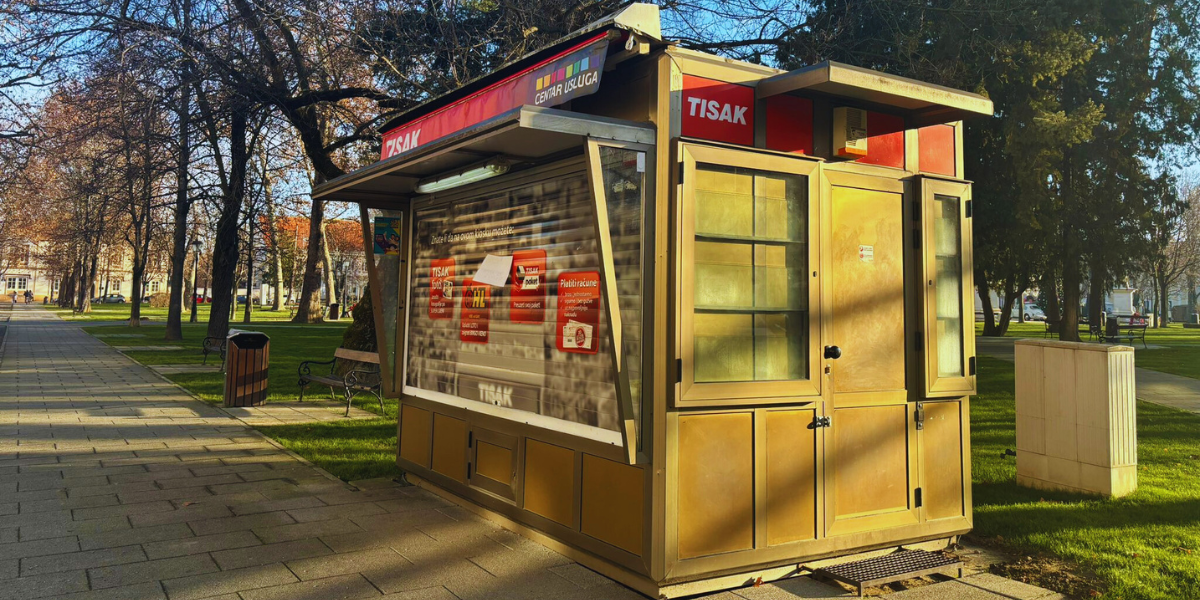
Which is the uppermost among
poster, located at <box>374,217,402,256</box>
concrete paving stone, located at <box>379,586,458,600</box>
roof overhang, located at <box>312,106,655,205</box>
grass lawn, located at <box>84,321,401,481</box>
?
roof overhang, located at <box>312,106,655,205</box>

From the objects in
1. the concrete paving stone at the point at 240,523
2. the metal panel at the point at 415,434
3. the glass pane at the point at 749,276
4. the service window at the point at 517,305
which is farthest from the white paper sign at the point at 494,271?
the concrete paving stone at the point at 240,523

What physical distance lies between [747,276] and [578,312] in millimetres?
1089

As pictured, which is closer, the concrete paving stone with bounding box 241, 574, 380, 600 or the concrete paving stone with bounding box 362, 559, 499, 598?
the concrete paving stone with bounding box 241, 574, 380, 600

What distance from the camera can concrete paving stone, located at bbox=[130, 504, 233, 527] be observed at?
18.7 ft

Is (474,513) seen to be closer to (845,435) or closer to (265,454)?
(845,435)

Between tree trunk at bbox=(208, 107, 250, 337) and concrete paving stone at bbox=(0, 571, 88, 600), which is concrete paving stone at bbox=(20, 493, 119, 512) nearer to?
concrete paving stone at bbox=(0, 571, 88, 600)

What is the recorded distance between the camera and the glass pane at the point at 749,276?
4.47 meters

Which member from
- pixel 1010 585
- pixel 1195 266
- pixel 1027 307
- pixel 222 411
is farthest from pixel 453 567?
pixel 1027 307

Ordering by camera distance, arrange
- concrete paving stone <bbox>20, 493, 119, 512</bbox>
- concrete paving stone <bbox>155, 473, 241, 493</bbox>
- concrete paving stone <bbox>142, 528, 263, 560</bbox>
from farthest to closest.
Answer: concrete paving stone <bbox>155, 473, 241, 493</bbox> → concrete paving stone <bbox>20, 493, 119, 512</bbox> → concrete paving stone <bbox>142, 528, 263, 560</bbox>

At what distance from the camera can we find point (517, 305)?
18.7ft

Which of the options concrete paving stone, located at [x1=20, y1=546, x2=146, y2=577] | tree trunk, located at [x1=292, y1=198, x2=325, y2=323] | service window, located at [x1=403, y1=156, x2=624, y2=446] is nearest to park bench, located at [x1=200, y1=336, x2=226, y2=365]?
service window, located at [x1=403, y1=156, x2=624, y2=446]

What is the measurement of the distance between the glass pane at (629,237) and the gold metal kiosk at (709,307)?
0.01m

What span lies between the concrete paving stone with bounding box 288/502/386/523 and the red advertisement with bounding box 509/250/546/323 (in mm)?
1914

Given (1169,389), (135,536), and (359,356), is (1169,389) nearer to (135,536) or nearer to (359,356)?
(359,356)
